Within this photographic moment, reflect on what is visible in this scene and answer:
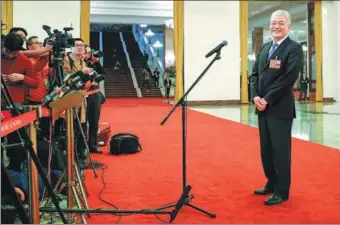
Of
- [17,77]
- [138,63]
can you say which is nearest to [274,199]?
[17,77]

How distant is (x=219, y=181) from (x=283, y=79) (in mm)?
1173

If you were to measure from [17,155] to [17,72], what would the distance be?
26.8 inches

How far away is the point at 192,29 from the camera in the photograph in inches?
559

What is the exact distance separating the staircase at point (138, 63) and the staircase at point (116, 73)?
492 mm

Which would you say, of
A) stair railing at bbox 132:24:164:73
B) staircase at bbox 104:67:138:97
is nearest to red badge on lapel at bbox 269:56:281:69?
staircase at bbox 104:67:138:97

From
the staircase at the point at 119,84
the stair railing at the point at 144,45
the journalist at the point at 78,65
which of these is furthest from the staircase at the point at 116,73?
the journalist at the point at 78,65

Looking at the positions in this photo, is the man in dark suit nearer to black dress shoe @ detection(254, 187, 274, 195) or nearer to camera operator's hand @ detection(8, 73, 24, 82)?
black dress shoe @ detection(254, 187, 274, 195)

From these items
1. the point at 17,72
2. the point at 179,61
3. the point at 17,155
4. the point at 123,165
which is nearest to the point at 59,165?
the point at 17,155

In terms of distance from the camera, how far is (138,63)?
2639 cm

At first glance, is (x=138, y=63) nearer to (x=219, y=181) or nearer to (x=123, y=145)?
(x=123, y=145)

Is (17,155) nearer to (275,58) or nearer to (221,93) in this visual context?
(275,58)

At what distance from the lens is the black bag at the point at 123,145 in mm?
5125

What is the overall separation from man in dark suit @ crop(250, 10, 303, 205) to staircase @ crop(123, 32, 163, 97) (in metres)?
19.3

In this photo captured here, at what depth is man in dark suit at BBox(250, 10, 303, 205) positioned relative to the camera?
119 inches
